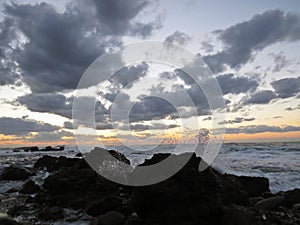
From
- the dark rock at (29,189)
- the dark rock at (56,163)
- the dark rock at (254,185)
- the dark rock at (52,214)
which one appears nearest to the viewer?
the dark rock at (52,214)

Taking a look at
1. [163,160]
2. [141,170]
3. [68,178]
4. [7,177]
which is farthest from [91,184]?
[7,177]

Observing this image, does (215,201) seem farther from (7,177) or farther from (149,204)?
(7,177)

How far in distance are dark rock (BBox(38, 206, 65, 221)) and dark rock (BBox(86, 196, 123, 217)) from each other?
2.24 ft

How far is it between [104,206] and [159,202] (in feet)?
6.54

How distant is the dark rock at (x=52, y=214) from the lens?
25.3 ft

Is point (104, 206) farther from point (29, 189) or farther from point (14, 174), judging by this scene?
point (14, 174)

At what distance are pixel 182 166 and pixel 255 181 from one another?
481 centimetres

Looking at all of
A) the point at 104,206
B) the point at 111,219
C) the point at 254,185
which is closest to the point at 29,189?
the point at 104,206

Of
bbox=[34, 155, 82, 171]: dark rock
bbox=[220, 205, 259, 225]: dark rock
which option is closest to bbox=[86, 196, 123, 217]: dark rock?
bbox=[220, 205, 259, 225]: dark rock

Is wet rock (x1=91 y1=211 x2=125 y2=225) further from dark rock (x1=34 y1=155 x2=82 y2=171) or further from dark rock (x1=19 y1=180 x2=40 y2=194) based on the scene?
dark rock (x1=34 y1=155 x2=82 y2=171)

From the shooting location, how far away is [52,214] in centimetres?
791

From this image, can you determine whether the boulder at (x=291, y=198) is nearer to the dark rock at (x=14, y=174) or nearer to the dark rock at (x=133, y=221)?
Answer: the dark rock at (x=133, y=221)

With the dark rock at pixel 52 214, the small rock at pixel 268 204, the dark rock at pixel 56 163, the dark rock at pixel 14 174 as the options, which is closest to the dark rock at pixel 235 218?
the small rock at pixel 268 204

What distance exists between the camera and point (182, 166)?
7.05 metres
